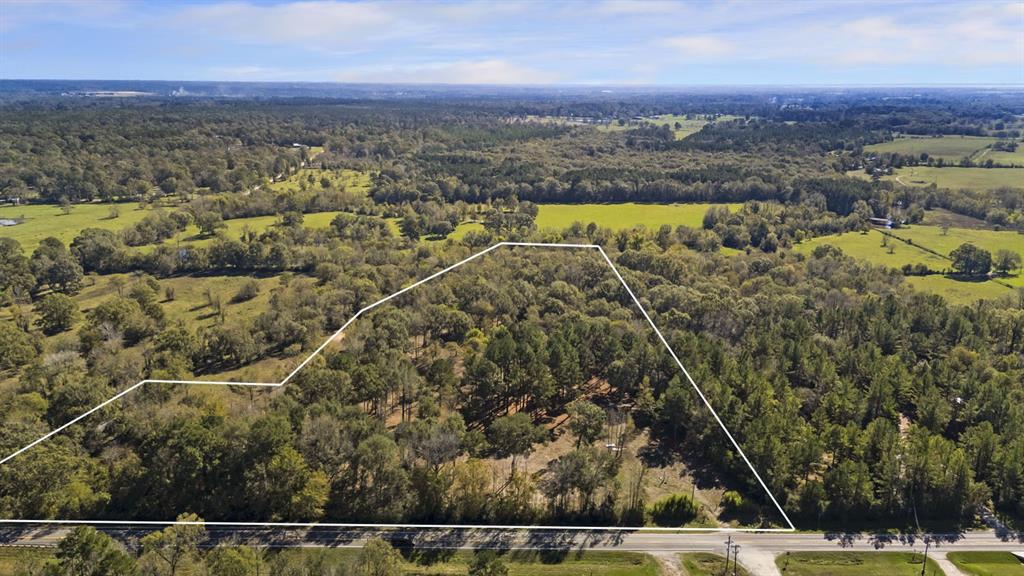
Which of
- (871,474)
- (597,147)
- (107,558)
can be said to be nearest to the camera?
(107,558)

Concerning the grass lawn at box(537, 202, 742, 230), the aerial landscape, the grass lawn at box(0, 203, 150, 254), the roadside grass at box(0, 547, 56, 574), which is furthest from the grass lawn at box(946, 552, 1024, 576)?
the grass lawn at box(0, 203, 150, 254)

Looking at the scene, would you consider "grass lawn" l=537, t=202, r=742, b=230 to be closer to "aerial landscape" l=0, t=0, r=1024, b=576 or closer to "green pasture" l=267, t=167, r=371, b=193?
"aerial landscape" l=0, t=0, r=1024, b=576

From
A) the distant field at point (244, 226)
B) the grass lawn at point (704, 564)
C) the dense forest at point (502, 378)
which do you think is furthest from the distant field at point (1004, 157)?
the grass lawn at point (704, 564)

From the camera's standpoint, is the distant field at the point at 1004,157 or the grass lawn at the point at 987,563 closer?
the grass lawn at the point at 987,563

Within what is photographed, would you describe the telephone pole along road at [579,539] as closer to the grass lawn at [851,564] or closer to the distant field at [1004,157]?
the grass lawn at [851,564]

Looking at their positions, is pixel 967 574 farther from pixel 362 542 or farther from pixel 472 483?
pixel 362 542

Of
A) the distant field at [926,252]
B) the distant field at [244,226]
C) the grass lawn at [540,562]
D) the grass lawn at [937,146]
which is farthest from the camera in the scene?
the grass lawn at [937,146]

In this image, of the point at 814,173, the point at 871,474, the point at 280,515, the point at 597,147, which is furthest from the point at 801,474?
the point at 597,147
